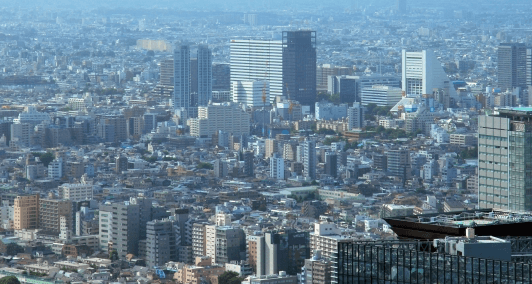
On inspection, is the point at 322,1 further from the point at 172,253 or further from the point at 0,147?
the point at 172,253

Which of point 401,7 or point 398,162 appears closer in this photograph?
point 398,162

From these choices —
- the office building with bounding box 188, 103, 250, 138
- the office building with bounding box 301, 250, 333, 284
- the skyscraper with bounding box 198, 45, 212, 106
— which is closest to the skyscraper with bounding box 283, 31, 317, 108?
the skyscraper with bounding box 198, 45, 212, 106

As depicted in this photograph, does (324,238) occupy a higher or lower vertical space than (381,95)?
lower

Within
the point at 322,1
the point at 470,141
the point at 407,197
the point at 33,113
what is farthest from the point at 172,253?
the point at 322,1

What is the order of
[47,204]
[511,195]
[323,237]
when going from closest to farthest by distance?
1. [511,195]
2. [323,237]
3. [47,204]

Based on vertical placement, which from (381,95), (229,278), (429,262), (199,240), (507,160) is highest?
(429,262)

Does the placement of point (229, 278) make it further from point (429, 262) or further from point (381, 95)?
point (381, 95)

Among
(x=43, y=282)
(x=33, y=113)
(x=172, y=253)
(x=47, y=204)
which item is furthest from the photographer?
(x=33, y=113)

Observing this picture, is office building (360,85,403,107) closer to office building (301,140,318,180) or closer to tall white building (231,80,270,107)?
tall white building (231,80,270,107)

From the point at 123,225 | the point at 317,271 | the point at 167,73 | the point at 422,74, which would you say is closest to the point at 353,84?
the point at 422,74
